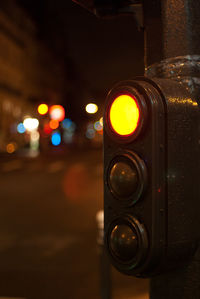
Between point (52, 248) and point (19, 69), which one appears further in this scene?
point (19, 69)

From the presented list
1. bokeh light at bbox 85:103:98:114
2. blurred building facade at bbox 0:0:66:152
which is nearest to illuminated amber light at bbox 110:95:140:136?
bokeh light at bbox 85:103:98:114

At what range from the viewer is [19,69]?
6619cm

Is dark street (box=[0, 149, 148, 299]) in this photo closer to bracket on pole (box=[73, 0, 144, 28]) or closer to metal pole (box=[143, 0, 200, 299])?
metal pole (box=[143, 0, 200, 299])

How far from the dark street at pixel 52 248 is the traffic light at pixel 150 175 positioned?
4064 mm

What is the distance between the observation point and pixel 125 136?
179cm

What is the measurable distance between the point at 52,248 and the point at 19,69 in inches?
2369

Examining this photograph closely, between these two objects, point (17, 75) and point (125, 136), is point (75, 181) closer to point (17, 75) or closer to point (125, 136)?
point (125, 136)

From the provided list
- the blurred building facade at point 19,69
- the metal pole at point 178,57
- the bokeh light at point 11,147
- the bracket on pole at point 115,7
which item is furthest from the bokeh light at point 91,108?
the blurred building facade at point 19,69

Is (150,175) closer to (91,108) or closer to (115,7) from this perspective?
(115,7)

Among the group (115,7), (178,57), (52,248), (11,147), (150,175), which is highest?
(115,7)

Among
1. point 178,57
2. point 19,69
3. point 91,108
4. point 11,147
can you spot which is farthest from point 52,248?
point 19,69

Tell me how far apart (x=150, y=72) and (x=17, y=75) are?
213 ft

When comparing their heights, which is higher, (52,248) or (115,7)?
(115,7)

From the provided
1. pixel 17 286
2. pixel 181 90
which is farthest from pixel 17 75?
pixel 181 90
